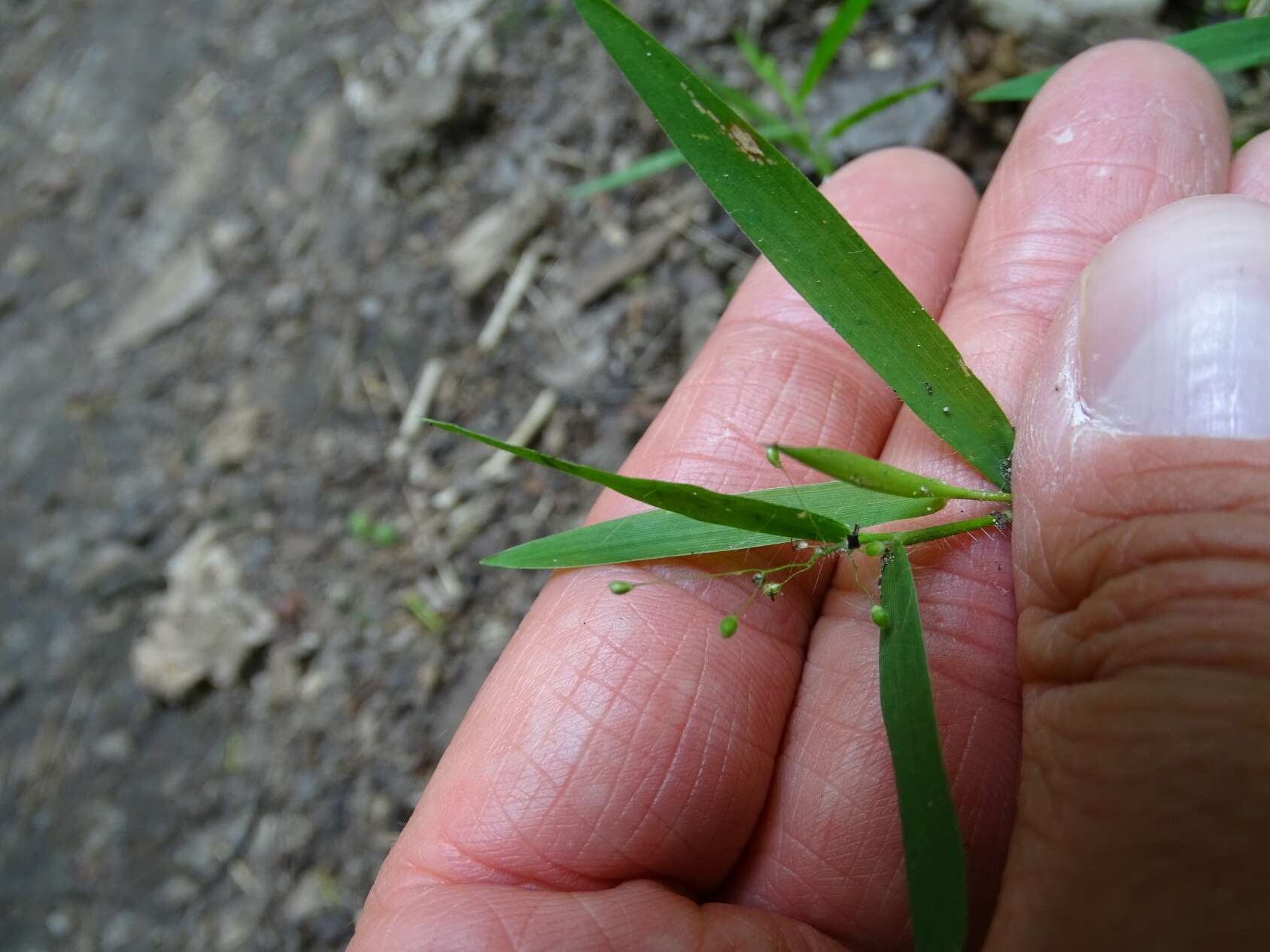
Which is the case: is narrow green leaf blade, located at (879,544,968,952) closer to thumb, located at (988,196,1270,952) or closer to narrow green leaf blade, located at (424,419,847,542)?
thumb, located at (988,196,1270,952)

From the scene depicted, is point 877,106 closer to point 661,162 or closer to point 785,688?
point 661,162

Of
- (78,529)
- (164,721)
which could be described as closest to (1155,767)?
(164,721)

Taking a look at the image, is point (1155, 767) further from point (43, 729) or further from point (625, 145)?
point (43, 729)

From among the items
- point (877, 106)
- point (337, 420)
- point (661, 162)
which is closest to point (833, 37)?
point (877, 106)

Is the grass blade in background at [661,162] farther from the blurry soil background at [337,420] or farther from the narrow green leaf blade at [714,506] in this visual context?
the narrow green leaf blade at [714,506]

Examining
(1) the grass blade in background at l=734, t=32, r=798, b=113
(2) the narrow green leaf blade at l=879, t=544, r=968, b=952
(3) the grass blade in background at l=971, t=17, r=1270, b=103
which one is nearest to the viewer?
(2) the narrow green leaf blade at l=879, t=544, r=968, b=952

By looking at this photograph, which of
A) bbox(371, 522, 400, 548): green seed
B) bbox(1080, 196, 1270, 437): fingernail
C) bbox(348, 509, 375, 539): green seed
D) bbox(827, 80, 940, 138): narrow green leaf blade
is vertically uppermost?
bbox(1080, 196, 1270, 437): fingernail

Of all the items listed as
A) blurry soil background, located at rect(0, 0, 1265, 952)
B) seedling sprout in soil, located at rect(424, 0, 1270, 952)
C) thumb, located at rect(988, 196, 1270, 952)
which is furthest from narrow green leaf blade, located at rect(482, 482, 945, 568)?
blurry soil background, located at rect(0, 0, 1265, 952)
